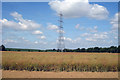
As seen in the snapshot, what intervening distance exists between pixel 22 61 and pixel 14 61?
74 centimetres

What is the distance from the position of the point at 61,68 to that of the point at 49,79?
140 inches

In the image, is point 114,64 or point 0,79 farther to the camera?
point 114,64

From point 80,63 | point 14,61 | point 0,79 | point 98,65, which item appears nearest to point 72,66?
point 80,63

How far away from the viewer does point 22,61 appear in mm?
12562

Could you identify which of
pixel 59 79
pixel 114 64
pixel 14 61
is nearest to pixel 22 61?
pixel 14 61

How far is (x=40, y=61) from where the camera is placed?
42.0 ft

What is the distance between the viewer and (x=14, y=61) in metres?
12.7

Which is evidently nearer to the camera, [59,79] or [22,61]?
[59,79]

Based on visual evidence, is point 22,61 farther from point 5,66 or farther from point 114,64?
point 114,64

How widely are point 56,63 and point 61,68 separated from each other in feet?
2.29

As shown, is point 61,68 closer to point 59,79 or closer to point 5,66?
point 59,79

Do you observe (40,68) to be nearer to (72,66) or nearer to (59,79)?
(72,66)

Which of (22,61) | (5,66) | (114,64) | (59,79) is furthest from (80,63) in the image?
(5,66)

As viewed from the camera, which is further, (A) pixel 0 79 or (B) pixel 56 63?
(B) pixel 56 63
